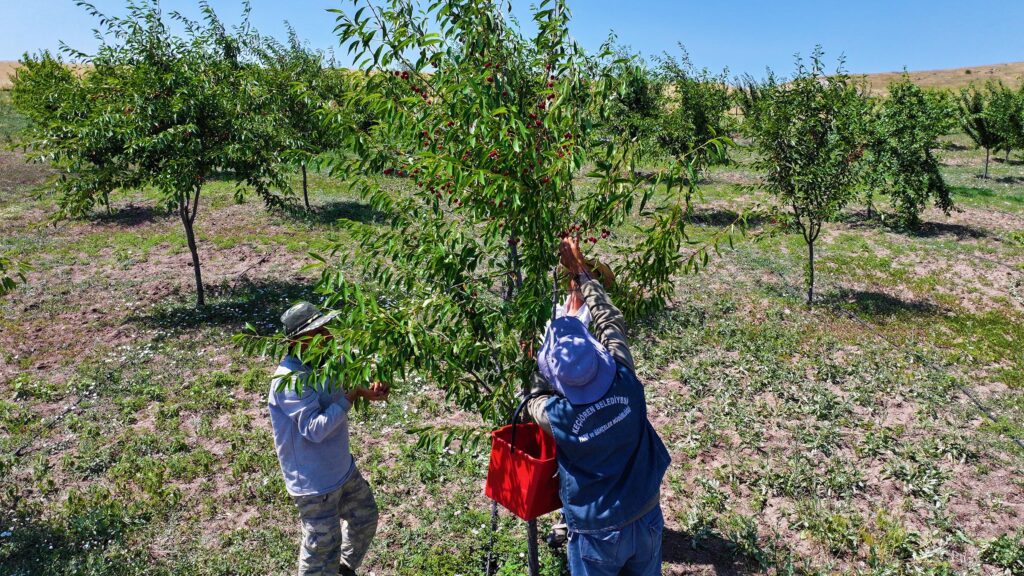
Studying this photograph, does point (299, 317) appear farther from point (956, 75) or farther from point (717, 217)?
point (956, 75)

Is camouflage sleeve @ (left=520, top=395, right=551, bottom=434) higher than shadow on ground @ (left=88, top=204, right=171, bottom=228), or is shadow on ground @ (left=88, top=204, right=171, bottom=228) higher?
shadow on ground @ (left=88, top=204, right=171, bottom=228)

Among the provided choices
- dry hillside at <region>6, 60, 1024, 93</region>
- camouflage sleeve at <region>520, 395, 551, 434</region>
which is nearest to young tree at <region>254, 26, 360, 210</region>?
camouflage sleeve at <region>520, 395, 551, 434</region>

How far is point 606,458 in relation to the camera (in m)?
3.12

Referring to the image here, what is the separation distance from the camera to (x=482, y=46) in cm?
353

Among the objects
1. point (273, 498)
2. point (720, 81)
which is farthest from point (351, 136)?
point (720, 81)

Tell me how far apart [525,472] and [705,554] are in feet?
9.28

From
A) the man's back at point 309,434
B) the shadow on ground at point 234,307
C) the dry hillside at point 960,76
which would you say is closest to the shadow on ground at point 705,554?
the man's back at point 309,434

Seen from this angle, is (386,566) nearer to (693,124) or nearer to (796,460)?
(796,460)

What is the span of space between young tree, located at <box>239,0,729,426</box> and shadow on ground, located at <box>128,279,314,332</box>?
24.6 ft

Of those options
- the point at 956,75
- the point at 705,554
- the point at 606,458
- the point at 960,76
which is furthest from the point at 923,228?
the point at 956,75

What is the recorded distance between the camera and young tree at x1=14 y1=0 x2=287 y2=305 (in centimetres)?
1041

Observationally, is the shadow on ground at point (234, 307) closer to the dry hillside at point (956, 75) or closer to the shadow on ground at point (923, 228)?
the shadow on ground at point (923, 228)

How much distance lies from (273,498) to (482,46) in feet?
16.3

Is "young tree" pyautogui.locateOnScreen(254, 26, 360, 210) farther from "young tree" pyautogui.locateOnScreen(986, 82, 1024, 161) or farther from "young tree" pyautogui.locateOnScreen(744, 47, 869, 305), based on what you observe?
"young tree" pyautogui.locateOnScreen(986, 82, 1024, 161)
